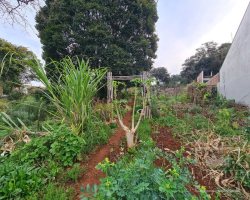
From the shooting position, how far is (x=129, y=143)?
2854 millimetres

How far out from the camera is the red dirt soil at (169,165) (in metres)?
2.01

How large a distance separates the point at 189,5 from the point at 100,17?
4000mm

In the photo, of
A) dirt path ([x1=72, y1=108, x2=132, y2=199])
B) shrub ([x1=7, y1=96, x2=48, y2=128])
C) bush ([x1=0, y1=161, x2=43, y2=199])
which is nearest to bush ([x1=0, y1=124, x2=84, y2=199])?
bush ([x1=0, y1=161, x2=43, y2=199])

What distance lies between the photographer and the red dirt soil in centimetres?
201

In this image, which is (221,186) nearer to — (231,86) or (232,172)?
(232,172)

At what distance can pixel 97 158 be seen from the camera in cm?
253

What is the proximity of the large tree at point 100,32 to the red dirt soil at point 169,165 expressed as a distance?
215 inches

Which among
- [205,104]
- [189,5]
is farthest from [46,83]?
[205,104]

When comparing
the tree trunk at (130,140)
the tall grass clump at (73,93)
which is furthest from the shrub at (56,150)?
the tree trunk at (130,140)

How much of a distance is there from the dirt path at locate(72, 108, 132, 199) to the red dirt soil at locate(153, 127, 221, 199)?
0.62 metres

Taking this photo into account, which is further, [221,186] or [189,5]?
[189,5]

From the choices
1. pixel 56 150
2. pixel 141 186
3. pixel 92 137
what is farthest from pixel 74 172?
pixel 141 186

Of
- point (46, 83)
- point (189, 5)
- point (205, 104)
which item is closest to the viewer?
point (46, 83)

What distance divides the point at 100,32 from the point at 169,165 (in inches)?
282
